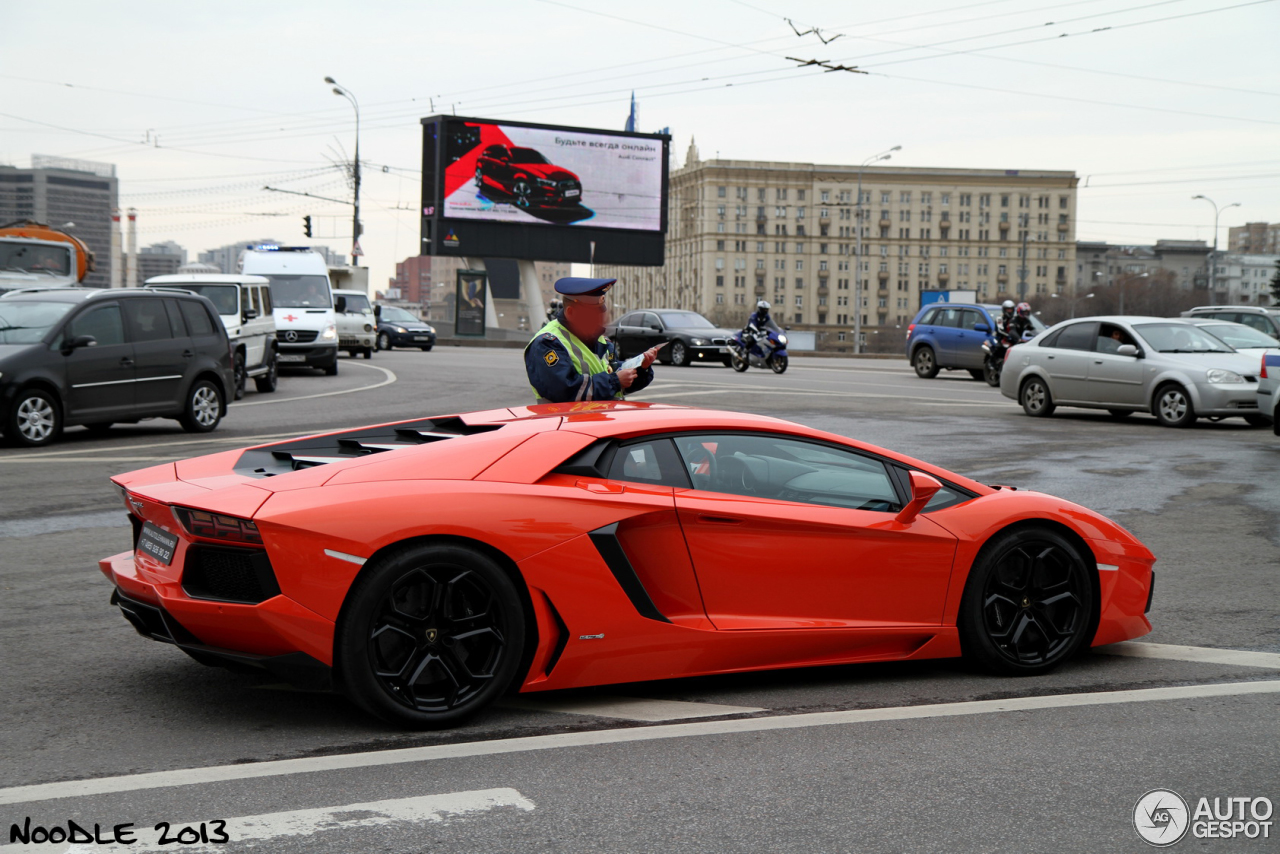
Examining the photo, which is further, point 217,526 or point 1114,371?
point 1114,371

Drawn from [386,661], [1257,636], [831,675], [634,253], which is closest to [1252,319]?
[1257,636]

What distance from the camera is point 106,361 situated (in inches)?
539

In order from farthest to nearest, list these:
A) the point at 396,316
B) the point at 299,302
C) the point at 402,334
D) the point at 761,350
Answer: the point at 396,316 < the point at 402,334 < the point at 761,350 < the point at 299,302

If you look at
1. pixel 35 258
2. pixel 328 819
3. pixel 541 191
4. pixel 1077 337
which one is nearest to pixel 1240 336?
pixel 1077 337

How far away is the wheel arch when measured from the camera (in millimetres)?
4152

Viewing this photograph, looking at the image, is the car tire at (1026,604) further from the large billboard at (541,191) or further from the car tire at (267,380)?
the large billboard at (541,191)

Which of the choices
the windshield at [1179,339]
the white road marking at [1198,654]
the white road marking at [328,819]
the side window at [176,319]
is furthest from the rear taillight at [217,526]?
the windshield at [1179,339]

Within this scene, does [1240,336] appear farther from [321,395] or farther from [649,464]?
[649,464]

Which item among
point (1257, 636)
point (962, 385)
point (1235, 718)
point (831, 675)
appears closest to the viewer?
point (1235, 718)

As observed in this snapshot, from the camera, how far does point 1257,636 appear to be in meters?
5.91

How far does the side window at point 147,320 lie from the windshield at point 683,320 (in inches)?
835

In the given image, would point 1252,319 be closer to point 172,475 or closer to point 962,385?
point 962,385

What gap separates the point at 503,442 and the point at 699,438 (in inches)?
30.2

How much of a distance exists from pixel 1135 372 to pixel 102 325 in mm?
13583
